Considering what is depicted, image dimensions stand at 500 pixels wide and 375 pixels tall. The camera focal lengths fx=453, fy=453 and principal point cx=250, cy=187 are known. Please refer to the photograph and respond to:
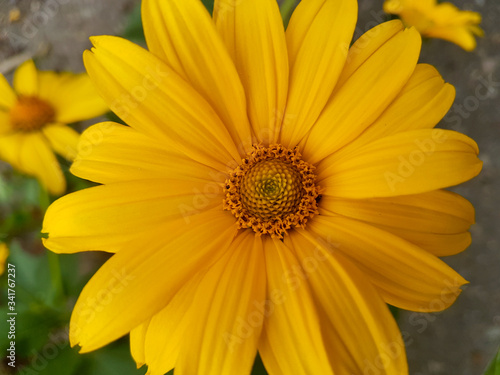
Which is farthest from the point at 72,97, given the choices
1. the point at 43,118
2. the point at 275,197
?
the point at 275,197

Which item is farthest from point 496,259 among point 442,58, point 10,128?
point 10,128

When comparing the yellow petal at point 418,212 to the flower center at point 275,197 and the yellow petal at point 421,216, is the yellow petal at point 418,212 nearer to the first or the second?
the yellow petal at point 421,216

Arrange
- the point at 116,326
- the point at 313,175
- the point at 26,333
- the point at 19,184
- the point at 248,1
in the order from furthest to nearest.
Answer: the point at 19,184 → the point at 26,333 → the point at 313,175 → the point at 248,1 → the point at 116,326

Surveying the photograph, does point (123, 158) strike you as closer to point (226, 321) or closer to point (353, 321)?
point (226, 321)

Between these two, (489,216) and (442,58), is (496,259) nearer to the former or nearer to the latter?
(489,216)

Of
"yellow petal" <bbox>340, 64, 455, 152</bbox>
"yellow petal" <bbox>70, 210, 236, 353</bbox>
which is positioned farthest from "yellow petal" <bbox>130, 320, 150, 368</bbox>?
"yellow petal" <bbox>340, 64, 455, 152</bbox>
